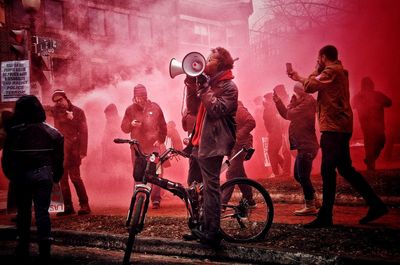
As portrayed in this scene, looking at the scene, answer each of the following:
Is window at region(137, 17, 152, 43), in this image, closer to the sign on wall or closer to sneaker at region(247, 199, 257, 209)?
the sign on wall

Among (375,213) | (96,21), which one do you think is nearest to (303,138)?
(375,213)

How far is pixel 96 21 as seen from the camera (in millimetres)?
20859

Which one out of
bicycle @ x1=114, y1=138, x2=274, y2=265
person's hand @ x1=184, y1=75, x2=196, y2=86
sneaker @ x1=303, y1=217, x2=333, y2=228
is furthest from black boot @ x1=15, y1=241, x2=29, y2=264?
sneaker @ x1=303, y1=217, x2=333, y2=228

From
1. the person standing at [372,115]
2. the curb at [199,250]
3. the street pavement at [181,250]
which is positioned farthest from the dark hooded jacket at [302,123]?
the person standing at [372,115]

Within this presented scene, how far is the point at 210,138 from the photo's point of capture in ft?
15.0

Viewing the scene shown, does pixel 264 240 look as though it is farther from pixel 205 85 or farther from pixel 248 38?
pixel 248 38

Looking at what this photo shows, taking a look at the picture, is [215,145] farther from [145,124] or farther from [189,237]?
[145,124]

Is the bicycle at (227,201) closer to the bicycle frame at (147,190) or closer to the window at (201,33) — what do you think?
the bicycle frame at (147,190)

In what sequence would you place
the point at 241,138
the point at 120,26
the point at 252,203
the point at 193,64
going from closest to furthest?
the point at 193,64 → the point at 252,203 → the point at 241,138 → the point at 120,26

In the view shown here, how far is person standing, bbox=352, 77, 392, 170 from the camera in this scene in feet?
33.8

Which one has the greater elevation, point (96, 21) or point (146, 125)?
point (96, 21)

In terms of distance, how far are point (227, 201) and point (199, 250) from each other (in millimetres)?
725

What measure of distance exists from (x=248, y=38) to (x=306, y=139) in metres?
19.1

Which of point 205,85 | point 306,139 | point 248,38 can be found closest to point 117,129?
point 306,139
